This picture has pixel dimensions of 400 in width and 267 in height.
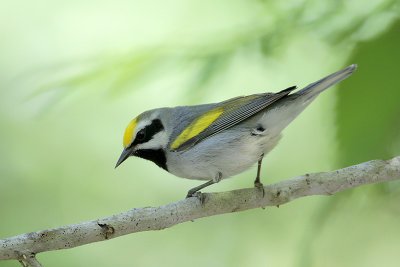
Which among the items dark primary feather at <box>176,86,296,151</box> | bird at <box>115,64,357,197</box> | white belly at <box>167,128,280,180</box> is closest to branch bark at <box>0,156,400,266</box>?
bird at <box>115,64,357,197</box>

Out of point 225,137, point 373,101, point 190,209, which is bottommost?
point 190,209

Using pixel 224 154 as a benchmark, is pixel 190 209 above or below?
below

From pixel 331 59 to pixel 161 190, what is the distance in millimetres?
1930

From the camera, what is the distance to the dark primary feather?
274cm

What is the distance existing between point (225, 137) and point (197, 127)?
220 mm

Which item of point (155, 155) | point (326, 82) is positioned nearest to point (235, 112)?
point (155, 155)

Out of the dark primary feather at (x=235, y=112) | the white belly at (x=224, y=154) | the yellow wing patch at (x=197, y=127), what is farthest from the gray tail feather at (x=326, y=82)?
the yellow wing patch at (x=197, y=127)

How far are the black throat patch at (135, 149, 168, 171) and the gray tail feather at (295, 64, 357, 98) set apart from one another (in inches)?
31.6

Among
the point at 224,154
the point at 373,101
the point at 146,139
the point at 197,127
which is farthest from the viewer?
the point at 146,139

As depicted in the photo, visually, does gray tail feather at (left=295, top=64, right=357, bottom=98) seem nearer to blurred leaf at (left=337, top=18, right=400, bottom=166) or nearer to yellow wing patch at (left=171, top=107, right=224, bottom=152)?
blurred leaf at (left=337, top=18, right=400, bottom=166)

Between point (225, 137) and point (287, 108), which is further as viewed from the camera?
point (225, 137)

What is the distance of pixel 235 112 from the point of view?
286cm

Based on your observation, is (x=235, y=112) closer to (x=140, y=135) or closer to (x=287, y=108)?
(x=287, y=108)

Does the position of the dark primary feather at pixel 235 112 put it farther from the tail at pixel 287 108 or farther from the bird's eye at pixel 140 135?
the bird's eye at pixel 140 135
